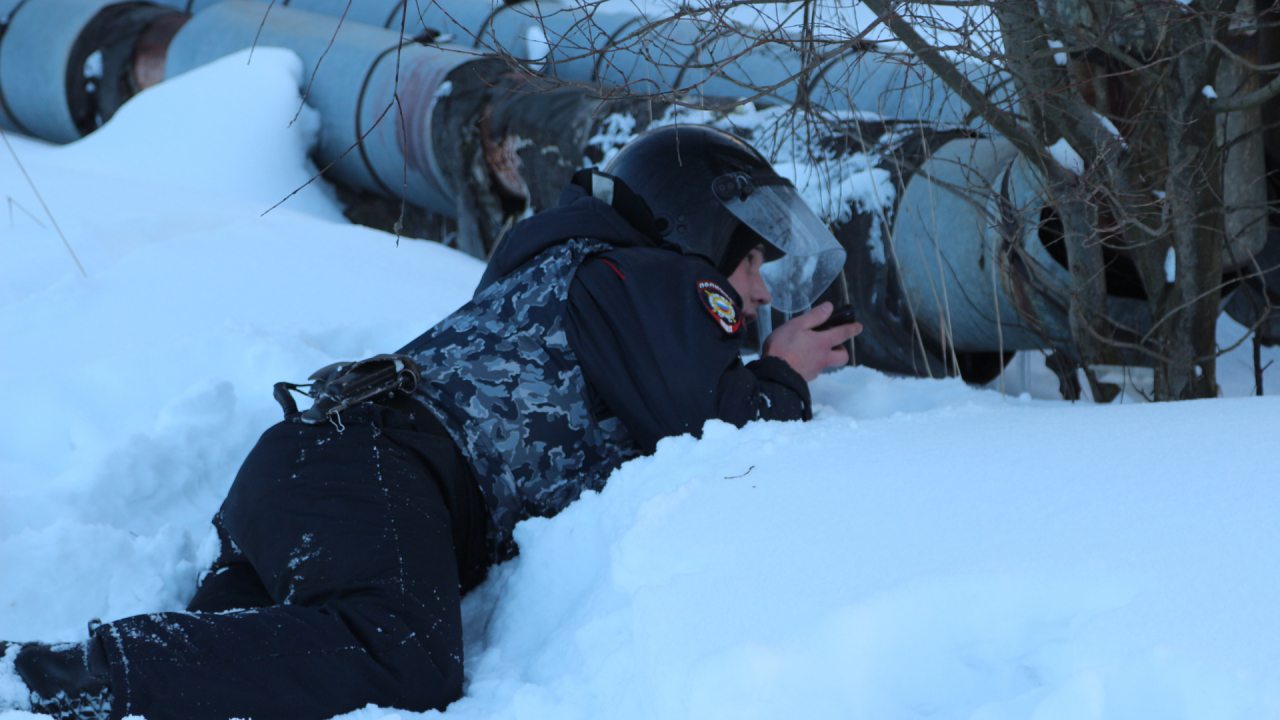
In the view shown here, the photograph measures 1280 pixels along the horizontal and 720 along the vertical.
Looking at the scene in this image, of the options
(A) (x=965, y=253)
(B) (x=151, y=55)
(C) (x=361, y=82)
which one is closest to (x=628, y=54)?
(C) (x=361, y=82)

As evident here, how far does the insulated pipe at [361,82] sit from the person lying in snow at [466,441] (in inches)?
110

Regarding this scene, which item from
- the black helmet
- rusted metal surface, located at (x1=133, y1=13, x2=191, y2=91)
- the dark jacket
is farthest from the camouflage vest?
rusted metal surface, located at (x1=133, y1=13, x2=191, y2=91)

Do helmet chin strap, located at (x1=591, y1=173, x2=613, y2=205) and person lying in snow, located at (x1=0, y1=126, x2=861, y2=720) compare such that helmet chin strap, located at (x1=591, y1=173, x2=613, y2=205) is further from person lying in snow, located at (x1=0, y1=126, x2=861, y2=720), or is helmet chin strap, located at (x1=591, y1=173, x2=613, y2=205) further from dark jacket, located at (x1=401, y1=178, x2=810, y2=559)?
dark jacket, located at (x1=401, y1=178, x2=810, y2=559)

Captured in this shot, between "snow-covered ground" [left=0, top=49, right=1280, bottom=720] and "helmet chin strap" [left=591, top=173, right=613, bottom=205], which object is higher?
"helmet chin strap" [left=591, top=173, right=613, bottom=205]

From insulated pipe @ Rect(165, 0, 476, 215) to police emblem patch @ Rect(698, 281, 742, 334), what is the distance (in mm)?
3084

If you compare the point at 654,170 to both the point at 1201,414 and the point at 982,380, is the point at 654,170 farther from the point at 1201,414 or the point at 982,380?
the point at 982,380

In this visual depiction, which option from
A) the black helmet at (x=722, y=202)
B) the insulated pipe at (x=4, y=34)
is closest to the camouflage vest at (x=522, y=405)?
the black helmet at (x=722, y=202)

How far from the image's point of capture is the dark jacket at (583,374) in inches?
64.8

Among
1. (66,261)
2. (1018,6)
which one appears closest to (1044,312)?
(1018,6)

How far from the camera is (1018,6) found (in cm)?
190

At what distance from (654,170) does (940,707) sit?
139 cm

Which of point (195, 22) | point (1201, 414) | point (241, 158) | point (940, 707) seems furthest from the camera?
point (195, 22)

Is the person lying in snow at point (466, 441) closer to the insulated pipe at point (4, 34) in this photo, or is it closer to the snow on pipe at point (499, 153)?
the snow on pipe at point (499, 153)

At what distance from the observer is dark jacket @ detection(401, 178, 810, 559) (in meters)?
1.65
